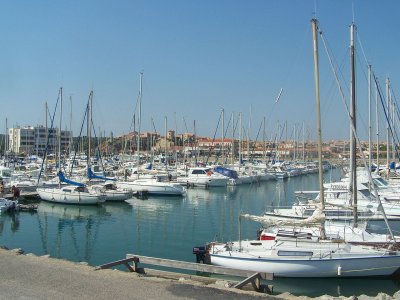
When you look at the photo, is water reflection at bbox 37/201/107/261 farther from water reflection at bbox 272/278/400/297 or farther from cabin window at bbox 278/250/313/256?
water reflection at bbox 272/278/400/297

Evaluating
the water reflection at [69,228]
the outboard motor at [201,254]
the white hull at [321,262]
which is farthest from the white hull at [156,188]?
the white hull at [321,262]

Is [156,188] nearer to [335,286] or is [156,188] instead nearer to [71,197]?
[71,197]

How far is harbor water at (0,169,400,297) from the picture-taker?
57.3 feet

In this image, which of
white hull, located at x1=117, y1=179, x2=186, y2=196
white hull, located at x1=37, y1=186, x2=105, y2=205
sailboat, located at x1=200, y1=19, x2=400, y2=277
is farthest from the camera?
white hull, located at x1=117, y1=179, x2=186, y2=196

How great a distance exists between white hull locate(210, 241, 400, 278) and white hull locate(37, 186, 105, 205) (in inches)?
928

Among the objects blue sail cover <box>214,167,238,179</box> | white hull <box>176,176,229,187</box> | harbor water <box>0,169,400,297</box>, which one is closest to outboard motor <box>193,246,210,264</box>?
harbor water <box>0,169,400,297</box>

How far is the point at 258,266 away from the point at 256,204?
1035 inches

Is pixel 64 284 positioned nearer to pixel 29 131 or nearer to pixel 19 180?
pixel 19 180

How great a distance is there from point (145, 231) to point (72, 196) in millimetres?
12565

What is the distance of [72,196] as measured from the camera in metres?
38.8

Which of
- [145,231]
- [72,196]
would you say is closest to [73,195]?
[72,196]

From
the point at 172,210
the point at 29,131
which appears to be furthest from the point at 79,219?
the point at 29,131

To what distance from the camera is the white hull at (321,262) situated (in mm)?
17234

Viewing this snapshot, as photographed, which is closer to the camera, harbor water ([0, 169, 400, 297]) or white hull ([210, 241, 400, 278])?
white hull ([210, 241, 400, 278])
